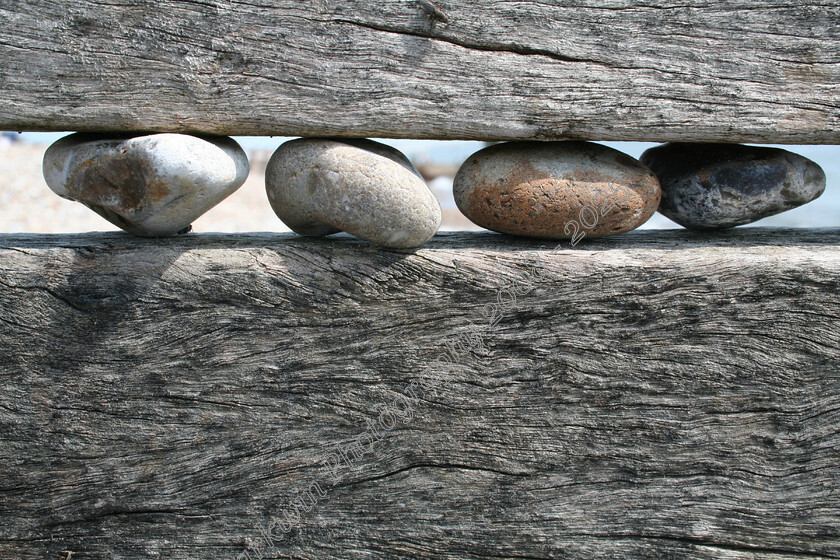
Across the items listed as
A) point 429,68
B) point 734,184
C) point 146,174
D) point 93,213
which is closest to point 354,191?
point 429,68

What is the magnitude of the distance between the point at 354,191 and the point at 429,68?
43 centimetres

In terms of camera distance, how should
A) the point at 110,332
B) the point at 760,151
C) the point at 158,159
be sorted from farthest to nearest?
the point at 760,151 < the point at 110,332 < the point at 158,159

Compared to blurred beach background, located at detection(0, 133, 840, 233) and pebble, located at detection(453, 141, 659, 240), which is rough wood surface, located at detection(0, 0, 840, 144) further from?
blurred beach background, located at detection(0, 133, 840, 233)

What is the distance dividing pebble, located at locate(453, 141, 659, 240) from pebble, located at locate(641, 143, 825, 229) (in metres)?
0.20

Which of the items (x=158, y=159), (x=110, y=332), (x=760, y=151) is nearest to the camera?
(x=158, y=159)

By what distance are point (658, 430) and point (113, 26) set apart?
198 centimetres

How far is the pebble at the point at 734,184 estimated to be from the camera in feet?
6.99

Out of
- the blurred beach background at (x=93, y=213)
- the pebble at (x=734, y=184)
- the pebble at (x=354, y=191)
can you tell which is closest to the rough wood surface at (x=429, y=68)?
the pebble at (x=354, y=191)

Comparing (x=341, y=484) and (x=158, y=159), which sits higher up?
(x=158, y=159)

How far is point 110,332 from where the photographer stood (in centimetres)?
184

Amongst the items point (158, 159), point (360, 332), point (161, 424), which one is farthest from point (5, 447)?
point (360, 332)

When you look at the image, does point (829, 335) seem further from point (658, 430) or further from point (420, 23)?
point (420, 23)

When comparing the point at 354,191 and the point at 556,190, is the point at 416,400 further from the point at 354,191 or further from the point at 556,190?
the point at 556,190

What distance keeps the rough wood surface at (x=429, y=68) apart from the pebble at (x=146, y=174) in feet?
0.27
